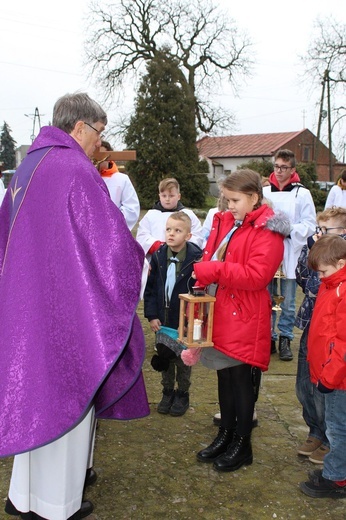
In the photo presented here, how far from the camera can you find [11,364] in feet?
8.07

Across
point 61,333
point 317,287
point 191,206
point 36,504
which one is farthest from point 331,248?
point 191,206

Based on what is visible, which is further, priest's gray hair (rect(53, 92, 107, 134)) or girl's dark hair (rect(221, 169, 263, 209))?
girl's dark hair (rect(221, 169, 263, 209))

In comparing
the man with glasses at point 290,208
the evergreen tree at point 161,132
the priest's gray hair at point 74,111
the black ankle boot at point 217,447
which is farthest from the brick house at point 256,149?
the priest's gray hair at point 74,111

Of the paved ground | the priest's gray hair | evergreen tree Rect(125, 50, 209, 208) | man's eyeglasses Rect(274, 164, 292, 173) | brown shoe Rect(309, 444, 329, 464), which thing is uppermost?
evergreen tree Rect(125, 50, 209, 208)

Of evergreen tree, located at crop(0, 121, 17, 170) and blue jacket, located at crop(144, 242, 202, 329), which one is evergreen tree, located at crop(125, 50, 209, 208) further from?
evergreen tree, located at crop(0, 121, 17, 170)

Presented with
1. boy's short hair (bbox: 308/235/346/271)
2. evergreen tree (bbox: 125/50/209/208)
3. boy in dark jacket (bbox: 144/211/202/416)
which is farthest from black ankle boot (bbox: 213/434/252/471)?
evergreen tree (bbox: 125/50/209/208)

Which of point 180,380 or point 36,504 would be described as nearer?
point 36,504

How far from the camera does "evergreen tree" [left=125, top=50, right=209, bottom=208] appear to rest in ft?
85.7

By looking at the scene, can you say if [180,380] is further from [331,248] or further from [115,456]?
[331,248]

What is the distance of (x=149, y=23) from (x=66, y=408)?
31.6 metres

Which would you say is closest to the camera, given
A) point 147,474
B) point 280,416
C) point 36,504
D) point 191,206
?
point 36,504

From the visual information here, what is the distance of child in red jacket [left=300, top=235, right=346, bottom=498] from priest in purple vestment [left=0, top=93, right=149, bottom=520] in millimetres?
1057

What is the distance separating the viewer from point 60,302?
2.50 metres

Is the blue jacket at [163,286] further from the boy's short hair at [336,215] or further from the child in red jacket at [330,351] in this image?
the child in red jacket at [330,351]
